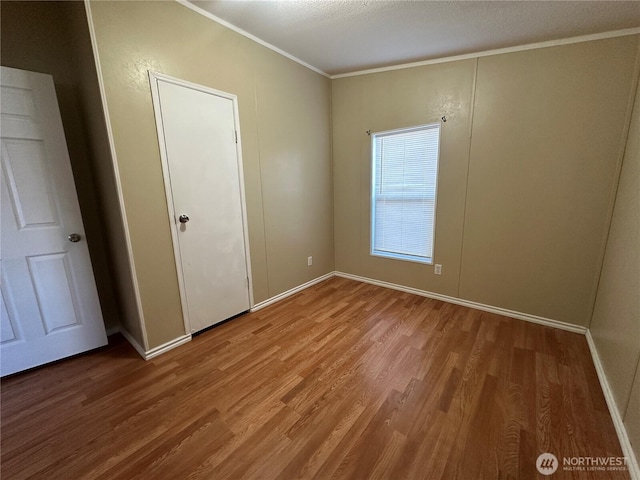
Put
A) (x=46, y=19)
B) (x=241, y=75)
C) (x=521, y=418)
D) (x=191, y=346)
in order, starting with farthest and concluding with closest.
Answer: (x=241, y=75), (x=191, y=346), (x=46, y=19), (x=521, y=418)

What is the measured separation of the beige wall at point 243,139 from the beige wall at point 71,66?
0.18m

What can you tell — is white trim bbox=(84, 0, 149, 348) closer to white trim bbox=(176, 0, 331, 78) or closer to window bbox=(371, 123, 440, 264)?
white trim bbox=(176, 0, 331, 78)

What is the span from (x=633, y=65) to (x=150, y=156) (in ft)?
11.7

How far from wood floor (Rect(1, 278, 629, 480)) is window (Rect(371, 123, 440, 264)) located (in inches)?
41.9

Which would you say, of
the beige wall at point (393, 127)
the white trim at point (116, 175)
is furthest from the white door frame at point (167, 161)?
the beige wall at point (393, 127)

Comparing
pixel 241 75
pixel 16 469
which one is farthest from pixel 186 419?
pixel 241 75

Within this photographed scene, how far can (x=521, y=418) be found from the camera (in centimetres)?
148

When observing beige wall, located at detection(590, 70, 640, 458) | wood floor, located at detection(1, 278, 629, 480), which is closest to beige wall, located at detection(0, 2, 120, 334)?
wood floor, located at detection(1, 278, 629, 480)

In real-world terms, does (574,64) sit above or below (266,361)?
above

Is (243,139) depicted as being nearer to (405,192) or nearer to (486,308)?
(405,192)

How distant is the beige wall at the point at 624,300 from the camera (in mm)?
1358

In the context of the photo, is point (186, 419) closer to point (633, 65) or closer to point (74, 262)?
point (74, 262)

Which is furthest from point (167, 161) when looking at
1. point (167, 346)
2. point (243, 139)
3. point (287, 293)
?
point (287, 293)

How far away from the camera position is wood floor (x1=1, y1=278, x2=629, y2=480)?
127 centimetres
